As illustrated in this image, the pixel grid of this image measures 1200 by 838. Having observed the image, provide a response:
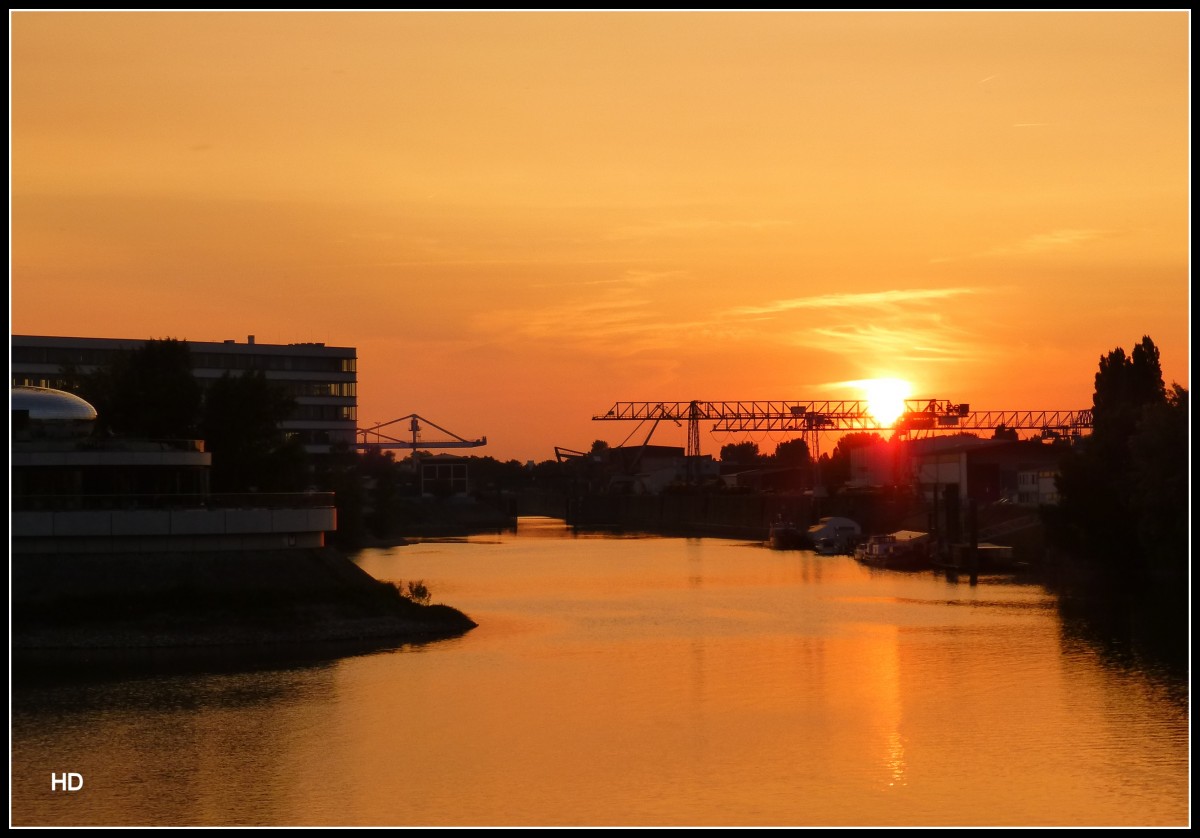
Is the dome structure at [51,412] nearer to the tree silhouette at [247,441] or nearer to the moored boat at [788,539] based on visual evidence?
the tree silhouette at [247,441]

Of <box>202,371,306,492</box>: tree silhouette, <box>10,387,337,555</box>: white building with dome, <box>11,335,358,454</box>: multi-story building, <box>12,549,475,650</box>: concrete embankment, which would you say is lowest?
<box>12,549,475,650</box>: concrete embankment

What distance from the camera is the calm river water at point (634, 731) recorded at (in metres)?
32.8

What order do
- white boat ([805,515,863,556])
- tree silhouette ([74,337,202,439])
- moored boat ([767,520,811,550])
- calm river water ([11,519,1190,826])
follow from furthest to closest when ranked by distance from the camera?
moored boat ([767,520,811,550])
white boat ([805,515,863,556])
tree silhouette ([74,337,202,439])
calm river water ([11,519,1190,826])

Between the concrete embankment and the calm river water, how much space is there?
224 centimetres

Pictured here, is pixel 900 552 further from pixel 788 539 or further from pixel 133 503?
pixel 133 503

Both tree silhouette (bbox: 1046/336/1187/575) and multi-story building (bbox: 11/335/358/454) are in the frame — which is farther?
multi-story building (bbox: 11/335/358/454)

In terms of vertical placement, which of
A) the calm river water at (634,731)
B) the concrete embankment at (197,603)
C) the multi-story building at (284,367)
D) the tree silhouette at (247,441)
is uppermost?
the multi-story building at (284,367)

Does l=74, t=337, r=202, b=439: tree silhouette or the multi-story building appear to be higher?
the multi-story building

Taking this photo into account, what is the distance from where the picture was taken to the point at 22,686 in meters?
45.4

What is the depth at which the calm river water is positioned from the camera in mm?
32781

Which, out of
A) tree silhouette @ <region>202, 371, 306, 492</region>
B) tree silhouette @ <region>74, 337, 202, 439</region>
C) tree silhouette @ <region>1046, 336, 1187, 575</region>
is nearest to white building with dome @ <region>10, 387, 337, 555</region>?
tree silhouette @ <region>74, 337, 202, 439</region>

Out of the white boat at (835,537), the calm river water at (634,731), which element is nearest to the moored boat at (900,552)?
the white boat at (835,537)

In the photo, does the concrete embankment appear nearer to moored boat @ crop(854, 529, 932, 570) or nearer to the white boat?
moored boat @ crop(854, 529, 932, 570)

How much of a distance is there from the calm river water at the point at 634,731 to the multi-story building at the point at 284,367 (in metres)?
96.1
